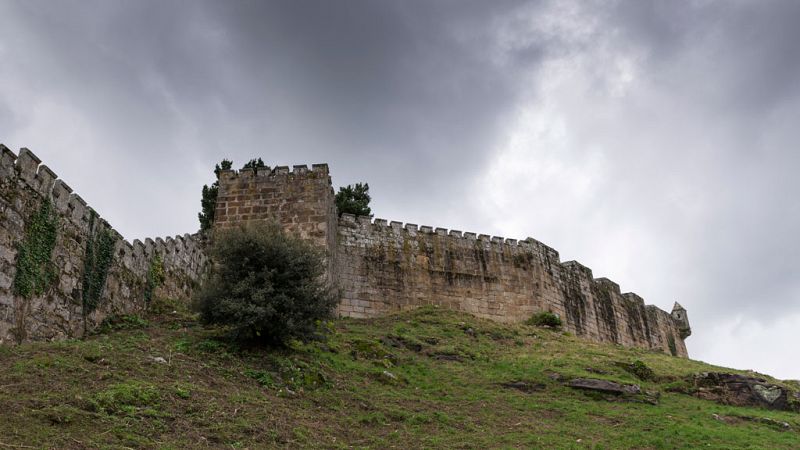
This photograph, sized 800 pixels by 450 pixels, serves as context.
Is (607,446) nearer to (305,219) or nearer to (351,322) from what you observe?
(351,322)

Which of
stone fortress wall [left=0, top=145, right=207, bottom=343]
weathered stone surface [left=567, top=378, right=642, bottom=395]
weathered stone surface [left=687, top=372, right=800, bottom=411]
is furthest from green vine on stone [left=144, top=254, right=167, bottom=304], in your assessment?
weathered stone surface [left=687, top=372, right=800, bottom=411]

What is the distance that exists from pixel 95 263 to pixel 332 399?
7059 mm

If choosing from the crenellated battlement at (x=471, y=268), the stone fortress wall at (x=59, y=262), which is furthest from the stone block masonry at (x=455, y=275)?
the stone fortress wall at (x=59, y=262)

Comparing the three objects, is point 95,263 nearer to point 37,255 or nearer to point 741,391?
point 37,255

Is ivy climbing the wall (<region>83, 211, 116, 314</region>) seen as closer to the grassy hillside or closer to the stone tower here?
the grassy hillside

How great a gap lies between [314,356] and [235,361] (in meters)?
2.53

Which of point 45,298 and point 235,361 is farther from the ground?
point 45,298

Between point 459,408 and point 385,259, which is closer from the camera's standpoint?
point 459,408

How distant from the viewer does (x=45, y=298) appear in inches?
564

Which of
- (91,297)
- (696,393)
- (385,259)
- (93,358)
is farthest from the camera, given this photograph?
(385,259)

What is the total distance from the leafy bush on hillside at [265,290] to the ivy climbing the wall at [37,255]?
10.2 ft

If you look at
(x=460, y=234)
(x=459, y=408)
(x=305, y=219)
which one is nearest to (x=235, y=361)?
(x=459, y=408)

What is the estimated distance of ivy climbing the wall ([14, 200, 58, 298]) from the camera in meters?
13.6

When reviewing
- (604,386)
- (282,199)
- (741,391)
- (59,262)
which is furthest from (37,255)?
(741,391)
